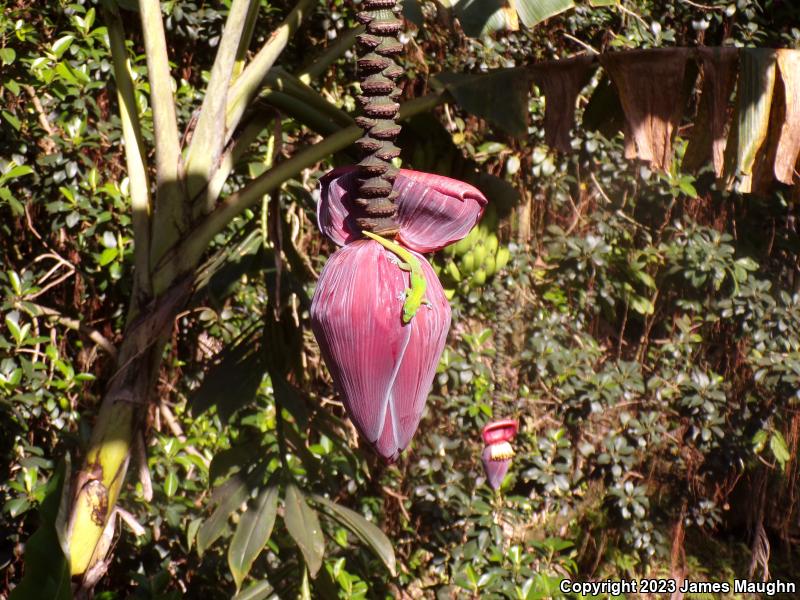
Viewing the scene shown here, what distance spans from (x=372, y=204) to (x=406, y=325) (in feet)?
0.28

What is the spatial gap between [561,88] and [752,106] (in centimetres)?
30

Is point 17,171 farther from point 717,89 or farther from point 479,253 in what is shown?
point 717,89

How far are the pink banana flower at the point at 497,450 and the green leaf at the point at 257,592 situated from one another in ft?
1.87

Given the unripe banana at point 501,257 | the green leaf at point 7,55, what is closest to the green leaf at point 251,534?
the unripe banana at point 501,257

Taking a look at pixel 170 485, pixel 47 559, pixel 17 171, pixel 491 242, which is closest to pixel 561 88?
pixel 491 242

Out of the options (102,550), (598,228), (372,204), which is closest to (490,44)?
(598,228)

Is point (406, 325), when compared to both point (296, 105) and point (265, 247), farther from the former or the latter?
point (265, 247)

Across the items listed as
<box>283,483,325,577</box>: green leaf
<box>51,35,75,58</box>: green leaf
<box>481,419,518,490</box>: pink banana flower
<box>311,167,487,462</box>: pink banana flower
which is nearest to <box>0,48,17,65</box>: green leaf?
<box>51,35,75,58</box>: green leaf

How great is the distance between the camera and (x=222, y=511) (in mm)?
1413

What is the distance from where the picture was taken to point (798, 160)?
48.3 inches

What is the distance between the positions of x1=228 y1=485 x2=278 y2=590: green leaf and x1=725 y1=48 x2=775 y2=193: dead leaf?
3.21 feet

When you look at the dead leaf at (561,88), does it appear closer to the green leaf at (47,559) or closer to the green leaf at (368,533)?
the green leaf at (368,533)

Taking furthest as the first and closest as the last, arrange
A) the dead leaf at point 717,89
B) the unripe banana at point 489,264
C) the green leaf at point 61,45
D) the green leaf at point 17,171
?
the green leaf at point 61,45 → the green leaf at point 17,171 → the unripe banana at point 489,264 → the dead leaf at point 717,89

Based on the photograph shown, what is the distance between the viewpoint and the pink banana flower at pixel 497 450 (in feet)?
6.08
